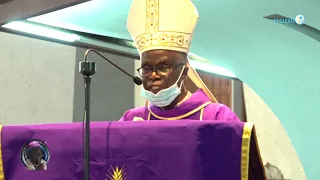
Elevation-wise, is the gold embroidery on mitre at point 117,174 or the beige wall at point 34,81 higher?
the beige wall at point 34,81

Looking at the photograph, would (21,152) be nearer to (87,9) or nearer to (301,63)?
(87,9)

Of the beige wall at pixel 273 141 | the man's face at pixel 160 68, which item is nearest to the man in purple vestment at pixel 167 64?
the man's face at pixel 160 68

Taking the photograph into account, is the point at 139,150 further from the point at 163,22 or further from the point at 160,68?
the point at 163,22

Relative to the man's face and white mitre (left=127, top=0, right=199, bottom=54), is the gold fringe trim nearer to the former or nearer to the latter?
the man's face

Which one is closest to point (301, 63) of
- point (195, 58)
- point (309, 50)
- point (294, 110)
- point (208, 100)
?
point (309, 50)

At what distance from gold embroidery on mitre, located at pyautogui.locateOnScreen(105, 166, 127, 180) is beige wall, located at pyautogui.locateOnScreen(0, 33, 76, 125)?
3483 mm

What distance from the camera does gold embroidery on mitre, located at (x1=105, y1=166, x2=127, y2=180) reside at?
1.54 meters

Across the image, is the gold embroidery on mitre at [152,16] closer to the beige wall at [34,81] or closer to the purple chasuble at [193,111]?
the purple chasuble at [193,111]

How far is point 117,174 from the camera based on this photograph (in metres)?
1.54

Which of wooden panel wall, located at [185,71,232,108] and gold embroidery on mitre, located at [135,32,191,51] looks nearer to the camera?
gold embroidery on mitre, located at [135,32,191,51]

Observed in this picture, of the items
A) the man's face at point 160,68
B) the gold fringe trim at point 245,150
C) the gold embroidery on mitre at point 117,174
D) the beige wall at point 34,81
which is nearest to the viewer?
the gold fringe trim at point 245,150

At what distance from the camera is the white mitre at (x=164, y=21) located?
216cm

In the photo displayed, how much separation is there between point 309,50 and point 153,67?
2.00 m

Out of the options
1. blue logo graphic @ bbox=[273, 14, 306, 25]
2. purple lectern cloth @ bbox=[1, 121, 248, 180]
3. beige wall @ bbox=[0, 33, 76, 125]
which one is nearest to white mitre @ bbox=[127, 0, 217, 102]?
purple lectern cloth @ bbox=[1, 121, 248, 180]
